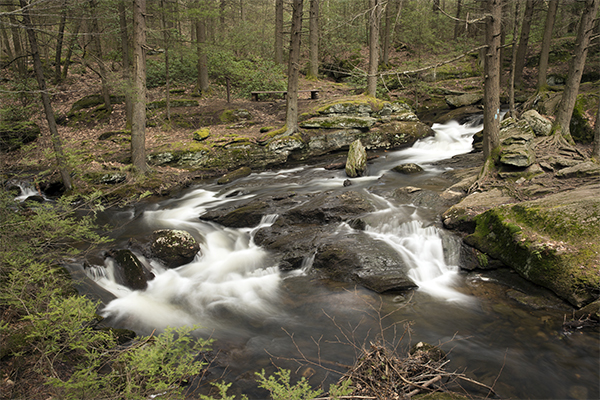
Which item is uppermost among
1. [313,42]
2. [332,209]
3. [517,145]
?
[313,42]

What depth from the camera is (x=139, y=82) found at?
1137 centimetres

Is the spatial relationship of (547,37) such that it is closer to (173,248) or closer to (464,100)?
(464,100)

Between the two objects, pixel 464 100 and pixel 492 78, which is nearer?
pixel 492 78

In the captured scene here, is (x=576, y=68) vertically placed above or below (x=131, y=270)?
above

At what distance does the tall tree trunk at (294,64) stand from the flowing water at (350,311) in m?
6.47

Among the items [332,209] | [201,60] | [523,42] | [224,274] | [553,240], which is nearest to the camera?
[553,240]

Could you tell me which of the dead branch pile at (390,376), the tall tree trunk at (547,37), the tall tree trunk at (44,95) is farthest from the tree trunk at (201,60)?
the dead branch pile at (390,376)

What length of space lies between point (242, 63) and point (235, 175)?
31.4 feet

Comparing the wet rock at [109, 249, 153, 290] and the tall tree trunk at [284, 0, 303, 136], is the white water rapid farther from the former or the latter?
the tall tree trunk at [284, 0, 303, 136]

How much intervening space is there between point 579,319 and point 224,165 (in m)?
12.6

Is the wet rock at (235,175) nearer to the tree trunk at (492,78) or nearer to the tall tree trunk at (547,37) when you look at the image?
the tree trunk at (492,78)

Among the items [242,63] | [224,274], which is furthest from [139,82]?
[242,63]

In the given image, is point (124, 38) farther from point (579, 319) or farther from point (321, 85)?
point (579, 319)

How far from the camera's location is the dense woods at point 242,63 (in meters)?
9.20
